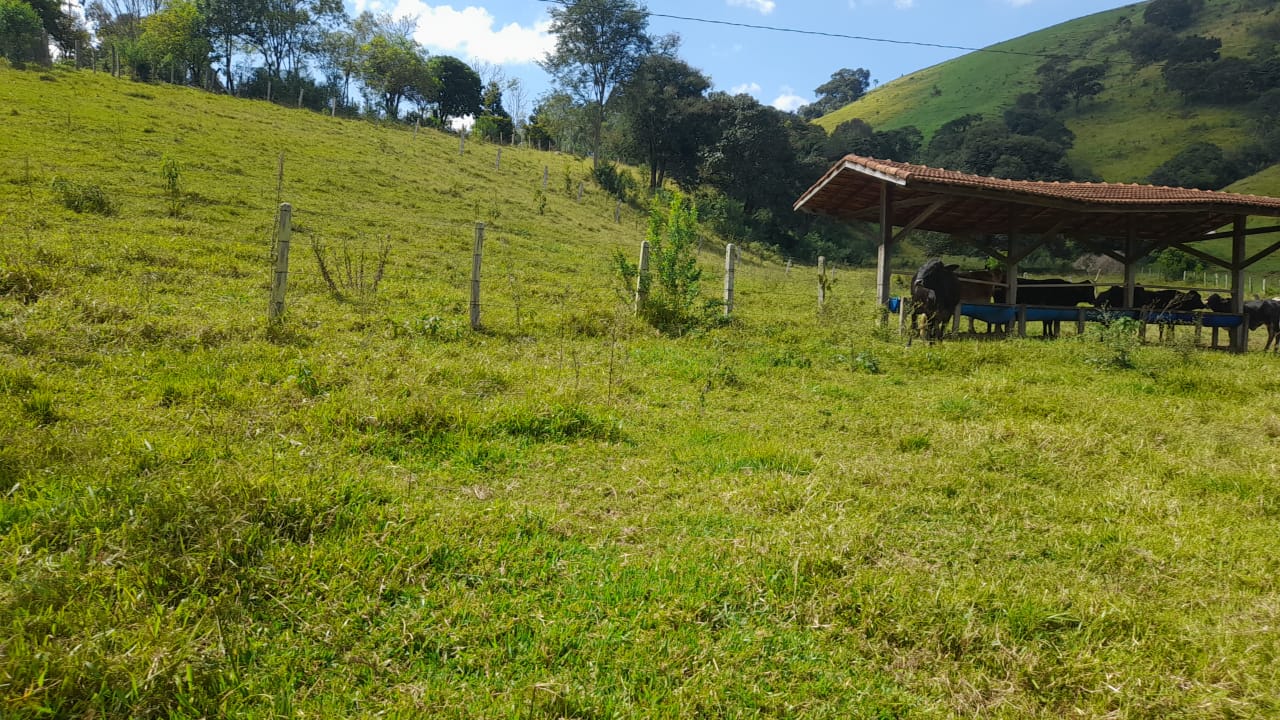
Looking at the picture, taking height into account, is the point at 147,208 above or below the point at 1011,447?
above

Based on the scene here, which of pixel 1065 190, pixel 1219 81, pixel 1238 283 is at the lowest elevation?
pixel 1238 283

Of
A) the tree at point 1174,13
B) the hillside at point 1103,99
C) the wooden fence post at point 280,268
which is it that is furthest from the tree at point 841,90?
the wooden fence post at point 280,268

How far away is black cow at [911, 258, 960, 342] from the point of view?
1241cm

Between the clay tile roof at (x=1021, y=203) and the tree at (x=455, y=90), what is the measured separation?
57.3 meters

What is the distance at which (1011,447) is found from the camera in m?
5.82

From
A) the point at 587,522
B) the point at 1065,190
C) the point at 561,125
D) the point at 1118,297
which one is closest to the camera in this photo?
the point at 587,522

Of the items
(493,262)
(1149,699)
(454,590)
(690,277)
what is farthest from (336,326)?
(1149,699)

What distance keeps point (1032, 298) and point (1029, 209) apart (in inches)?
92.2

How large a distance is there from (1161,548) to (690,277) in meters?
8.03

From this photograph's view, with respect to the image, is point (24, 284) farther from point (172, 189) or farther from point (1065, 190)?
point (1065, 190)

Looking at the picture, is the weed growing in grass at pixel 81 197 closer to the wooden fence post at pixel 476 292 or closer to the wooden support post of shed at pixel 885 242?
the wooden fence post at pixel 476 292

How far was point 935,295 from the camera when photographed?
1267 centimetres

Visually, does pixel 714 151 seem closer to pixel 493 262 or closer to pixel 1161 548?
pixel 493 262

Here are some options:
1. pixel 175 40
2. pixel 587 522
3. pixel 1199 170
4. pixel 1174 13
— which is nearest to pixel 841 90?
pixel 1174 13
